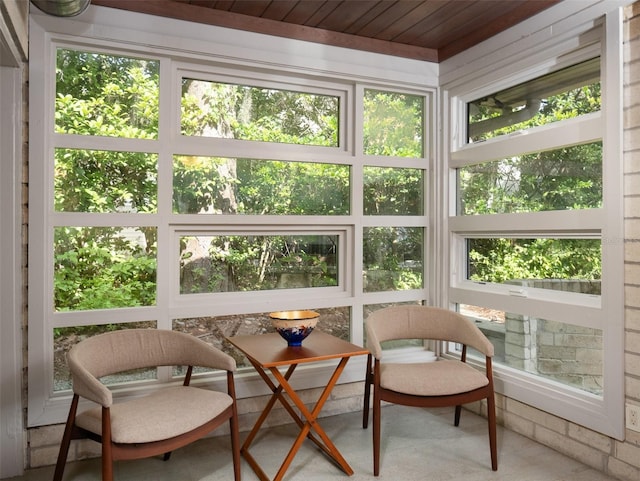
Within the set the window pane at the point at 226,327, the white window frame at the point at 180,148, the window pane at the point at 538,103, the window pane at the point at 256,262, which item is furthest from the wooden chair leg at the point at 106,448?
the window pane at the point at 538,103

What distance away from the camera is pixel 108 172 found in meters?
2.72

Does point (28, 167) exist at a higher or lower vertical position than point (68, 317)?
higher

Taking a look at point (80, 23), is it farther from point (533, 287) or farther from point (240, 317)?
point (533, 287)

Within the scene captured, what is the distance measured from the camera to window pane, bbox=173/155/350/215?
2.91 meters

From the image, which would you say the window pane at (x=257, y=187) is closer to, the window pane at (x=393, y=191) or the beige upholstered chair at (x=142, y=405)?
the window pane at (x=393, y=191)

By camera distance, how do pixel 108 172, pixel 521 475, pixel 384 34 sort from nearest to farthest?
1. pixel 521 475
2. pixel 108 172
3. pixel 384 34

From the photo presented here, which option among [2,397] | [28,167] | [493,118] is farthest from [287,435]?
[493,118]

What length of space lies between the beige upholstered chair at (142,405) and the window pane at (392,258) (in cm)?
142

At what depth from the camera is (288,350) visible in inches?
97.7

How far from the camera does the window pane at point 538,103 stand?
260cm

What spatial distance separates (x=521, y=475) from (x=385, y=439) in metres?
0.76

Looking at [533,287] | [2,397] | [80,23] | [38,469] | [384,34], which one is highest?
[384,34]

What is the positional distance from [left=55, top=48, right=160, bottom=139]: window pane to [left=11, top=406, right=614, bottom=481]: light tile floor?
1.81m

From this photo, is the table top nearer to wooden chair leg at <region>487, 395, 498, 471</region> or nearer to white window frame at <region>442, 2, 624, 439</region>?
wooden chair leg at <region>487, 395, 498, 471</region>
